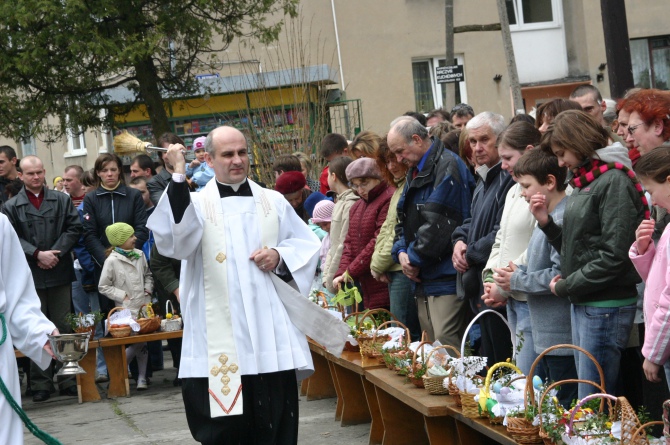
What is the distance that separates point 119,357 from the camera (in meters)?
11.1

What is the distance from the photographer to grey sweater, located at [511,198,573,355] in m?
6.00

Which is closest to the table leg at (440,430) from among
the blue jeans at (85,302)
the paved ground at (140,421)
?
the paved ground at (140,421)

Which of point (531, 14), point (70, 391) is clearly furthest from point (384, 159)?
Result: point (531, 14)

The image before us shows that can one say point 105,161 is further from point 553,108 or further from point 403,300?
point 553,108

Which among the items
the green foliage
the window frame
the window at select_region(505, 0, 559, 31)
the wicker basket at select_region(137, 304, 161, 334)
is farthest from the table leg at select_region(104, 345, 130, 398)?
the window at select_region(505, 0, 559, 31)

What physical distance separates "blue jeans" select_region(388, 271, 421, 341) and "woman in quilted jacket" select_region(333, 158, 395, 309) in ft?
1.25

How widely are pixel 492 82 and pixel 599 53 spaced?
276 centimetres

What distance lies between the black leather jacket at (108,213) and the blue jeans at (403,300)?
4.10 m

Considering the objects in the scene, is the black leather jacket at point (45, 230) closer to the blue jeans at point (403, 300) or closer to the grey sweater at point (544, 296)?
the blue jeans at point (403, 300)

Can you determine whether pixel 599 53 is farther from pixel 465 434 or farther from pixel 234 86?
pixel 465 434

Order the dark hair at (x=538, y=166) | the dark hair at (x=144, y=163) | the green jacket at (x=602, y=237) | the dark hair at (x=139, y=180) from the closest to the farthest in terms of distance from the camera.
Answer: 1. the green jacket at (x=602, y=237)
2. the dark hair at (x=538, y=166)
3. the dark hair at (x=139, y=180)
4. the dark hair at (x=144, y=163)

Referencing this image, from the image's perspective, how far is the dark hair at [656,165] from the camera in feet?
15.2

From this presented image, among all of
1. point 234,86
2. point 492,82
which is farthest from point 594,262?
point 492,82

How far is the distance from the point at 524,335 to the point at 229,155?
6.63 ft
